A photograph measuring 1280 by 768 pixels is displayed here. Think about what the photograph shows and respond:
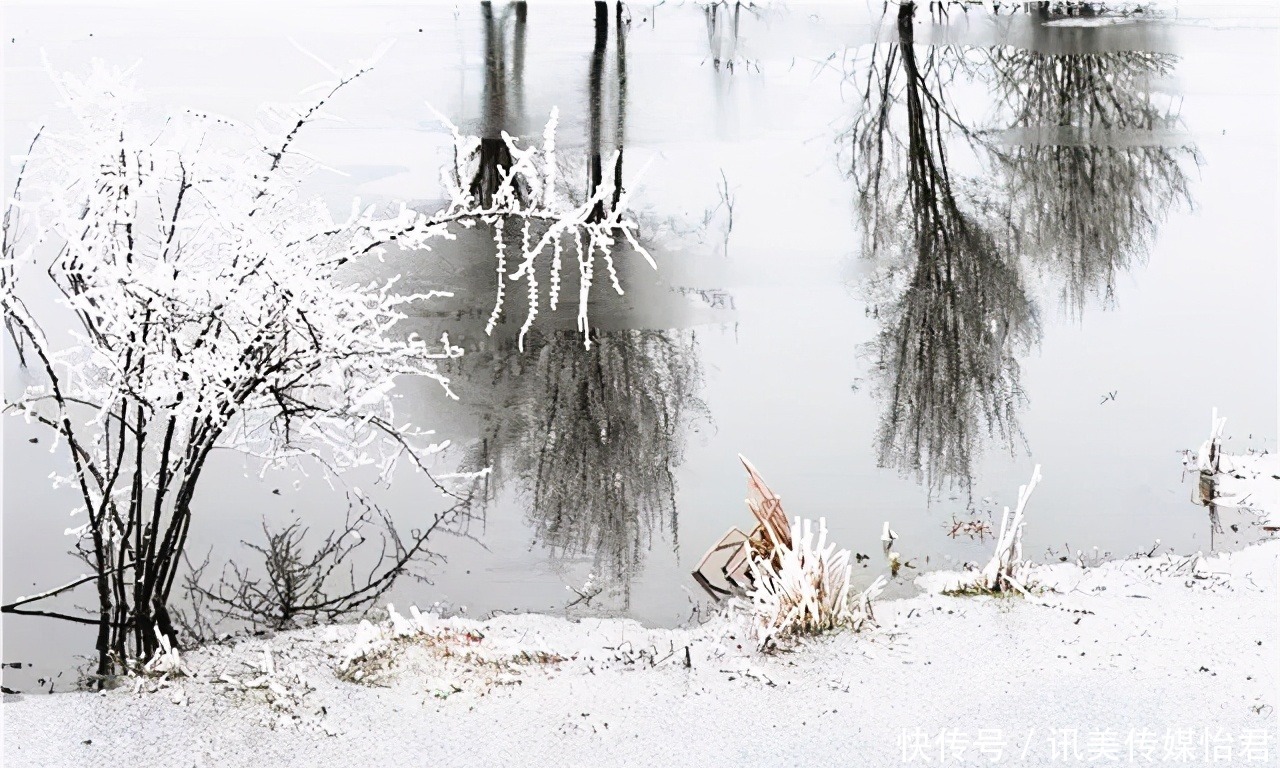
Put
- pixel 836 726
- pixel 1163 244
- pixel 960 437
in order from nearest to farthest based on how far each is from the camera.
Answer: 1. pixel 836 726
2. pixel 960 437
3. pixel 1163 244

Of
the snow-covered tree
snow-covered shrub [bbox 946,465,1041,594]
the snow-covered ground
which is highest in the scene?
the snow-covered tree

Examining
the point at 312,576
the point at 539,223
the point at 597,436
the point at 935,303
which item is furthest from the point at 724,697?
the point at 539,223

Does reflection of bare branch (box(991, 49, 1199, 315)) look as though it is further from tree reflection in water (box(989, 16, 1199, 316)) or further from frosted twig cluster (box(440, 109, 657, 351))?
frosted twig cluster (box(440, 109, 657, 351))

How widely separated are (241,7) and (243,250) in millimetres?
14806

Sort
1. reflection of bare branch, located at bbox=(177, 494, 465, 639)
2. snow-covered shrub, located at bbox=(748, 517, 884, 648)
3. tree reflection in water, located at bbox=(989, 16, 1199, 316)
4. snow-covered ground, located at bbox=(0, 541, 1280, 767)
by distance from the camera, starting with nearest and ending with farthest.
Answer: snow-covered ground, located at bbox=(0, 541, 1280, 767)
snow-covered shrub, located at bbox=(748, 517, 884, 648)
reflection of bare branch, located at bbox=(177, 494, 465, 639)
tree reflection in water, located at bbox=(989, 16, 1199, 316)

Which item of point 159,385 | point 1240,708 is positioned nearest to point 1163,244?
point 1240,708

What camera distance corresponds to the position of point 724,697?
3.76 m

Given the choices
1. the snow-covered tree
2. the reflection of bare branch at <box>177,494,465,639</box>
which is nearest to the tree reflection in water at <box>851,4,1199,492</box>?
the reflection of bare branch at <box>177,494,465,639</box>

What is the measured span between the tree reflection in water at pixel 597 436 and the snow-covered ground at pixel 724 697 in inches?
32.1

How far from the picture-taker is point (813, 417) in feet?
20.9

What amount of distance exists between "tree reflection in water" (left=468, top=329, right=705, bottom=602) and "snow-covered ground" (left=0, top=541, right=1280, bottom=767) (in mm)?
815

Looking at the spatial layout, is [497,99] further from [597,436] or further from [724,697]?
[724,697]

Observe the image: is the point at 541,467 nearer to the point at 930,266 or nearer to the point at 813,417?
the point at 813,417

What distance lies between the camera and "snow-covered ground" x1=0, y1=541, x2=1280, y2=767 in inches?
139
